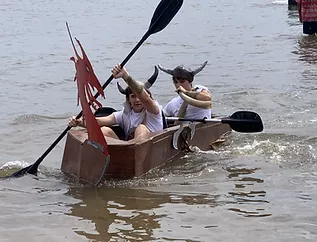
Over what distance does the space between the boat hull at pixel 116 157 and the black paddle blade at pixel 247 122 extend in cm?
71

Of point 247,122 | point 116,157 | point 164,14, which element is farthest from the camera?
point 247,122

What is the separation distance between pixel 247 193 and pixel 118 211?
1.32m

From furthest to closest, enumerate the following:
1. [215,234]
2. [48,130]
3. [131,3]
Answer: [131,3] < [48,130] < [215,234]

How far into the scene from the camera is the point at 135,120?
7875mm

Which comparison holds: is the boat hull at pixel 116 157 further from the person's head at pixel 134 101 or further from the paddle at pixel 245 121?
the paddle at pixel 245 121

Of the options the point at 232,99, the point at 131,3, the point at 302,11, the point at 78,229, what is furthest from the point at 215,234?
the point at 131,3

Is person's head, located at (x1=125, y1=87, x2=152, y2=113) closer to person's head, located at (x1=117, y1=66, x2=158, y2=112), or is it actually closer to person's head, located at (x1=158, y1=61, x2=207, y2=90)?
person's head, located at (x1=117, y1=66, x2=158, y2=112)

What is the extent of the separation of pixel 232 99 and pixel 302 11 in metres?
11.7

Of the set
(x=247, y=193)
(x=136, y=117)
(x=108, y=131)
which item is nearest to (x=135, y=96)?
(x=136, y=117)

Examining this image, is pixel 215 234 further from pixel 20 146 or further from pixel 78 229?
pixel 20 146

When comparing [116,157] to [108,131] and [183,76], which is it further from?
[183,76]

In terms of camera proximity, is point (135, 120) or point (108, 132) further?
point (135, 120)

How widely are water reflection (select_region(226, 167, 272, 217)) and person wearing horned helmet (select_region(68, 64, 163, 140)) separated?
1014mm

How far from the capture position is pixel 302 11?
23.5 meters
